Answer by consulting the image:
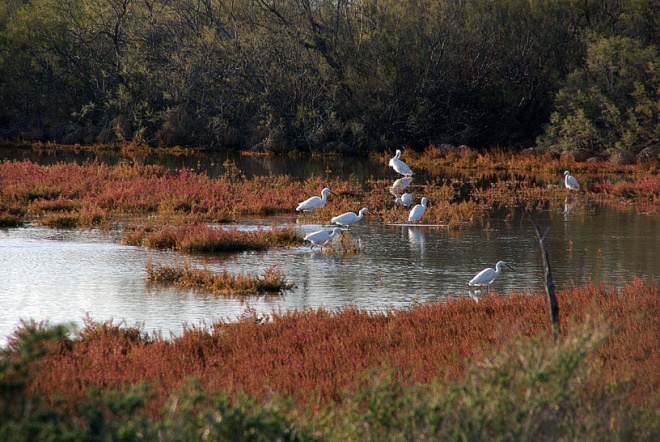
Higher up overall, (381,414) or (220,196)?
(220,196)

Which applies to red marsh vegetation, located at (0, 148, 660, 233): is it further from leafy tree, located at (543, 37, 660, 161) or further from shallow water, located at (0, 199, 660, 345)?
leafy tree, located at (543, 37, 660, 161)

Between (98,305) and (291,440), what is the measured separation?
22.7ft

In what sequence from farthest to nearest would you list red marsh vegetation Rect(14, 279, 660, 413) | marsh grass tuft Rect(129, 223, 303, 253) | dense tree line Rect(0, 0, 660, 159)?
dense tree line Rect(0, 0, 660, 159)
marsh grass tuft Rect(129, 223, 303, 253)
red marsh vegetation Rect(14, 279, 660, 413)

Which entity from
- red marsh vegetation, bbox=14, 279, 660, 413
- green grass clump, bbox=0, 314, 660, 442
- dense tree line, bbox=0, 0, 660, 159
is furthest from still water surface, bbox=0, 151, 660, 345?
dense tree line, bbox=0, 0, 660, 159

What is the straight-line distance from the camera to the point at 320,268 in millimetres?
14117

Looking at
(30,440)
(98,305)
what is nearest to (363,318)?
(98,305)

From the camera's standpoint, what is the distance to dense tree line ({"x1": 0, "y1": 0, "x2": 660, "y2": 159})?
143 ft

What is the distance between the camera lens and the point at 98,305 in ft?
36.6

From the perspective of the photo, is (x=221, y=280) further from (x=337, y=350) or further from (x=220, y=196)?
(x=220, y=196)

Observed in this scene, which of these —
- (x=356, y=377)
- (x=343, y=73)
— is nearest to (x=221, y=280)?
(x=356, y=377)

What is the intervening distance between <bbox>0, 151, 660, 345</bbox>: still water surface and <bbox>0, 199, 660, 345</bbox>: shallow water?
18 millimetres

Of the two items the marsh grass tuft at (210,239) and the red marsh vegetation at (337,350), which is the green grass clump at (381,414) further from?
the marsh grass tuft at (210,239)

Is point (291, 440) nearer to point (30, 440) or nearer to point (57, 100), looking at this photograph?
point (30, 440)

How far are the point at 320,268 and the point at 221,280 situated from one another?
230 centimetres
